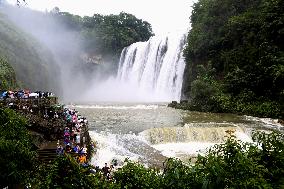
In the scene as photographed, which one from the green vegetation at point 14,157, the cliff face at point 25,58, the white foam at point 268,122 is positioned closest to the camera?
the green vegetation at point 14,157

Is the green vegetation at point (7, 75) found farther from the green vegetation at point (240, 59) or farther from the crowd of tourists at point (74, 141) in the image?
the green vegetation at point (240, 59)

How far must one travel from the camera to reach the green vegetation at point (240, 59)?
116 ft

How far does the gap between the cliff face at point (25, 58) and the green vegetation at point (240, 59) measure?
17550 millimetres

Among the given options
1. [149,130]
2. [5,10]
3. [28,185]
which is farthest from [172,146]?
[5,10]

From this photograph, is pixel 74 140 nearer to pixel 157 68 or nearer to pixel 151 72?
pixel 157 68

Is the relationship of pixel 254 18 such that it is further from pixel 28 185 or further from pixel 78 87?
pixel 78 87

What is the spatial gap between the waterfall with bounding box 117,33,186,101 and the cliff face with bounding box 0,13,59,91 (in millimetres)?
13996

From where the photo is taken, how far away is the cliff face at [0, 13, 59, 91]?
41.8 metres

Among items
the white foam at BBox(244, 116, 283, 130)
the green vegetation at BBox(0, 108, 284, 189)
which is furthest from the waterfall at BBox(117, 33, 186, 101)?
the green vegetation at BBox(0, 108, 284, 189)

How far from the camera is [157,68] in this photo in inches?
2208

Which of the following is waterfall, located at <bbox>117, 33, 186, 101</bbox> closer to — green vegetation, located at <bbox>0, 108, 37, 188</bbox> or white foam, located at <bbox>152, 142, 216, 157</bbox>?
white foam, located at <bbox>152, 142, 216, 157</bbox>

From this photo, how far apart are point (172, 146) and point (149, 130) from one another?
2.22m

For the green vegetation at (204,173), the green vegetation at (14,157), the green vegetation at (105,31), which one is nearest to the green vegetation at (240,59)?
the green vegetation at (14,157)

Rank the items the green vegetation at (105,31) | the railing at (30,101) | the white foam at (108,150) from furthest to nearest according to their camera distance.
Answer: the green vegetation at (105,31), the white foam at (108,150), the railing at (30,101)
